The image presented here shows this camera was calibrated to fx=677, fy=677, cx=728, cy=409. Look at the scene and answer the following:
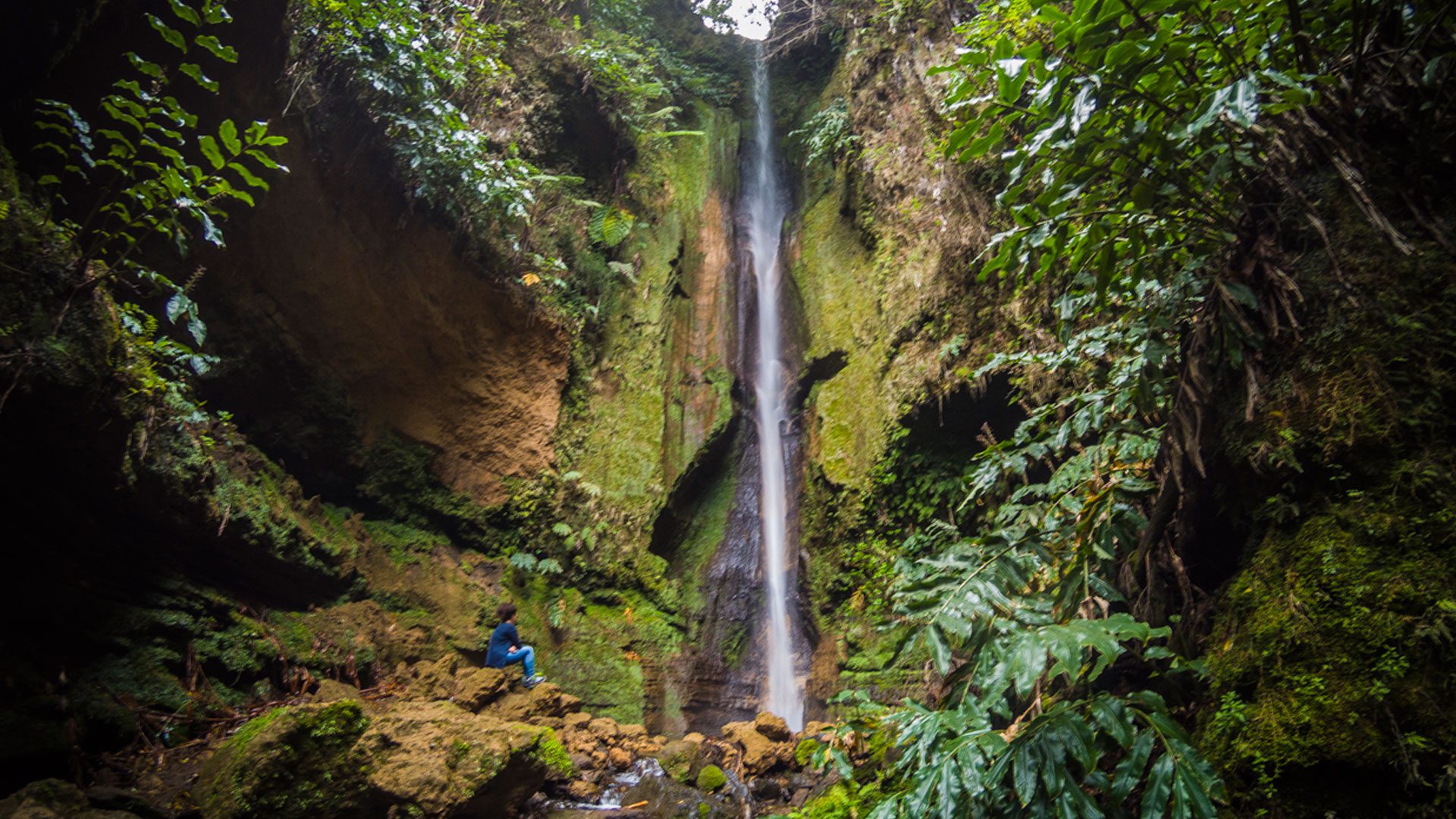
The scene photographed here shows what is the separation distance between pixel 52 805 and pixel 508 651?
3.97 metres

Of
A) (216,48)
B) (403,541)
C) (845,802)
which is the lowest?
(845,802)

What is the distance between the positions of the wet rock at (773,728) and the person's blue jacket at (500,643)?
8.60ft

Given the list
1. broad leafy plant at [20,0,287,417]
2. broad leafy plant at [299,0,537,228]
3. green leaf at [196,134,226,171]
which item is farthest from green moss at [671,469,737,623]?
green leaf at [196,134,226,171]

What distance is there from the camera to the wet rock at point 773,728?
21.2ft

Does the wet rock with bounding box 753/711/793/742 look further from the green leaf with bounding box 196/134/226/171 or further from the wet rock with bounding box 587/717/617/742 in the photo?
the green leaf with bounding box 196/134/226/171

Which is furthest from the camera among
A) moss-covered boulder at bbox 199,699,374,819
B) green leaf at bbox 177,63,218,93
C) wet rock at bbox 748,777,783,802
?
wet rock at bbox 748,777,783,802

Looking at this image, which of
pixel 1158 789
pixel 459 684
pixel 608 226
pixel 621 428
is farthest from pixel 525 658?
pixel 1158 789

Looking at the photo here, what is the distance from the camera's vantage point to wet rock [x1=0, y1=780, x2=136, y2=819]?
2.91 m

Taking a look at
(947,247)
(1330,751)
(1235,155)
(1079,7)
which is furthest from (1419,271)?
(947,247)

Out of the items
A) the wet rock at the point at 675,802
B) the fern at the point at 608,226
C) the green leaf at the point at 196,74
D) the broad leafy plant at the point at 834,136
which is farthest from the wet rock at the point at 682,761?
the broad leafy plant at the point at 834,136

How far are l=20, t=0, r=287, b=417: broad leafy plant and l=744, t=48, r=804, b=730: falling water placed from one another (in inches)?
262

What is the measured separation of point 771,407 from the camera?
35.1 ft

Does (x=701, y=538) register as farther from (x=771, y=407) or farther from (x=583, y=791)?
(x=583, y=791)

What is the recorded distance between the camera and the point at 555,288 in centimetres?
927
